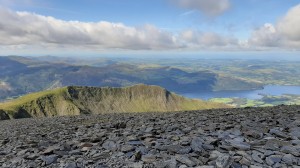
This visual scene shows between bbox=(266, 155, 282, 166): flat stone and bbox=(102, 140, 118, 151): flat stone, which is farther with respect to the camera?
bbox=(102, 140, 118, 151): flat stone

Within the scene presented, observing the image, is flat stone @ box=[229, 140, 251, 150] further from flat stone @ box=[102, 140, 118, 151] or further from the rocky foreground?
flat stone @ box=[102, 140, 118, 151]

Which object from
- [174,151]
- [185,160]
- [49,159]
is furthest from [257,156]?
[49,159]

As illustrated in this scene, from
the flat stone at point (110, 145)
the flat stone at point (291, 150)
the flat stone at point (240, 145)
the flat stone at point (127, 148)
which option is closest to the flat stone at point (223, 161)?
the flat stone at point (240, 145)

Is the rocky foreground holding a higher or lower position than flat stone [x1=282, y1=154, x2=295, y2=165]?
lower

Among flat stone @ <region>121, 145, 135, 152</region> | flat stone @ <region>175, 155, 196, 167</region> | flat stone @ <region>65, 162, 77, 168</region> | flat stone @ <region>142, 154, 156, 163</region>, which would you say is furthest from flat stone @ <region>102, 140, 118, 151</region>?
flat stone @ <region>175, 155, 196, 167</region>

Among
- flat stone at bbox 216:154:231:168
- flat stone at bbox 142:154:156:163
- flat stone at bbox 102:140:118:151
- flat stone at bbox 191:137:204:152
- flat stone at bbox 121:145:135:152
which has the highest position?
flat stone at bbox 216:154:231:168

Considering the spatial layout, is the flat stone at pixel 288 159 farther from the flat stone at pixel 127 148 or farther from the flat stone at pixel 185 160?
the flat stone at pixel 127 148

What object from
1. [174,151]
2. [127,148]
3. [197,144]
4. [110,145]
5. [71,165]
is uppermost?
[197,144]

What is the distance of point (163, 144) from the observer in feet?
54.8

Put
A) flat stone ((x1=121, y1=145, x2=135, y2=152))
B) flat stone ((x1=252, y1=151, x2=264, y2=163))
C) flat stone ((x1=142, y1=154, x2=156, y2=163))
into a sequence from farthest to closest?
flat stone ((x1=121, y1=145, x2=135, y2=152)) → flat stone ((x1=142, y1=154, x2=156, y2=163)) → flat stone ((x1=252, y1=151, x2=264, y2=163))

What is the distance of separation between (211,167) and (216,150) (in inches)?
105

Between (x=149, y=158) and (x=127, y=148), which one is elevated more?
(x=149, y=158)

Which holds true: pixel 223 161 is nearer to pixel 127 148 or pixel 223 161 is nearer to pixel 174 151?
pixel 174 151

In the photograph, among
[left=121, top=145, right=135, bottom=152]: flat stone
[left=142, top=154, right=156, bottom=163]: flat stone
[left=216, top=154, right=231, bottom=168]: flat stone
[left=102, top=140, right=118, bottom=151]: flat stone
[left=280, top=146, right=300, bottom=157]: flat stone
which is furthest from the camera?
[left=102, top=140, right=118, bottom=151]: flat stone
